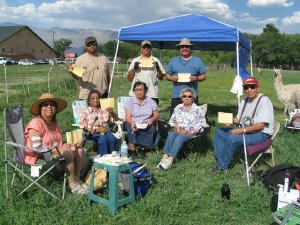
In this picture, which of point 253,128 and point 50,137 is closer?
point 50,137

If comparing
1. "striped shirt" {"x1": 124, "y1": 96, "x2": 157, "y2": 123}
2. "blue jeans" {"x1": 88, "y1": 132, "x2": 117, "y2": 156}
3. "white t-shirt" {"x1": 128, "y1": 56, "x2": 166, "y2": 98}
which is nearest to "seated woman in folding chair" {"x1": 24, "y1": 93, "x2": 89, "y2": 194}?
"blue jeans" {"x1": 88, "y1": 132, "x2": 117, "y2": 156}

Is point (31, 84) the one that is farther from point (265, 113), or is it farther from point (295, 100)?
point (265, 113)

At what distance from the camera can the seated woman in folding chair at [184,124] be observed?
4359mm

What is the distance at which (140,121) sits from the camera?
479 cm

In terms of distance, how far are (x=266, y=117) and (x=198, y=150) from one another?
1.33 m

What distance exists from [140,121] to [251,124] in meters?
1.60

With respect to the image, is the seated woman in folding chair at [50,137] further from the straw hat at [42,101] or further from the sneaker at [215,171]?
the sneaker at [215,171]

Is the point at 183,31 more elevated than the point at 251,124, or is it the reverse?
the point at 183,31

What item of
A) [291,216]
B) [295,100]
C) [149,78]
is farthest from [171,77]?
[295,100]

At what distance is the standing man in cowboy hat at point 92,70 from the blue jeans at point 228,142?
6.48ft

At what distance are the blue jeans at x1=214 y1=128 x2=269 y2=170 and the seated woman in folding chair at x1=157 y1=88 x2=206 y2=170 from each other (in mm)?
364

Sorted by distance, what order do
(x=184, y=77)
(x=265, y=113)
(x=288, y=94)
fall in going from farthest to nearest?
(x=288, y=94)
(x=184, y=77)
(x=265, y=113)

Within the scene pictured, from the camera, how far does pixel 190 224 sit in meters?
2.90

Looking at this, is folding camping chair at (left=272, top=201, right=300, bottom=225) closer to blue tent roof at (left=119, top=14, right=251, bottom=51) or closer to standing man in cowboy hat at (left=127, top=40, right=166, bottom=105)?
standing man in cowboy hat at (left=127, top=40, right=166, bottom=105)
